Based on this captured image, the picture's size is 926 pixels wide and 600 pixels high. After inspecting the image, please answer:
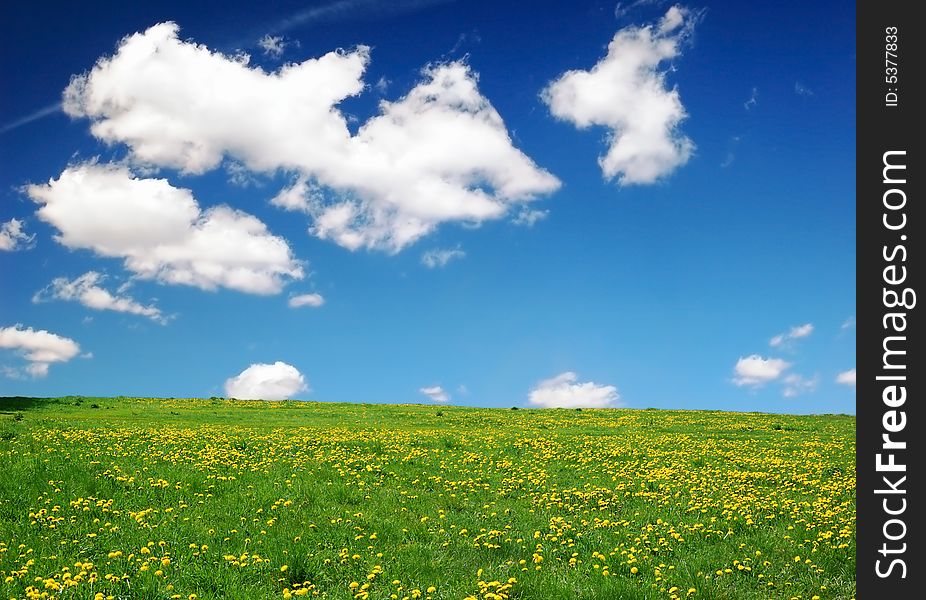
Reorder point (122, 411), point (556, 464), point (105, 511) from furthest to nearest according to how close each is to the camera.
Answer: point (122, 411), point (556, 464), point (105, 511)

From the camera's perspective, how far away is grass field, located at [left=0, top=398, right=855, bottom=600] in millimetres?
11320

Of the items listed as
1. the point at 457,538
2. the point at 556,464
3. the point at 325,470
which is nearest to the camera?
the point at 457,538

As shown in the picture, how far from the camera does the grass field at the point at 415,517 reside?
37.1 feet

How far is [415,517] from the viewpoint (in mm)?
15867

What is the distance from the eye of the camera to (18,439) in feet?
84.4

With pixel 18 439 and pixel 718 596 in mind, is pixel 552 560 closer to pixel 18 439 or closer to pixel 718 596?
pixel 718 596
